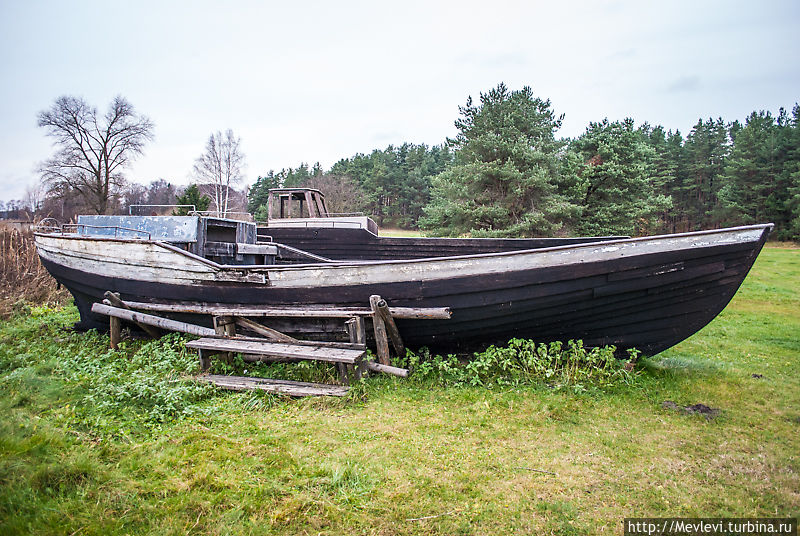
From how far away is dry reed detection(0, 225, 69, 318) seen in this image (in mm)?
8866

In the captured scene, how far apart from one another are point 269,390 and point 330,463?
1573 millimetres

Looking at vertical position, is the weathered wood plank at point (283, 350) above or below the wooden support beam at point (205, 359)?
above

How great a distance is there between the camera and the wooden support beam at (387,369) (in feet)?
14.2

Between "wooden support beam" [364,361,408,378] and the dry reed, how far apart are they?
823cm

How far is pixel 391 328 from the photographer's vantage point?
4.60 m

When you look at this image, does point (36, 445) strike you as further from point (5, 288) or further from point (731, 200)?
point (731, 200)

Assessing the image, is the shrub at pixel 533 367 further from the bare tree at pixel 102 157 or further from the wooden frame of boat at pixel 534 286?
the bare tree at pixel 102 157

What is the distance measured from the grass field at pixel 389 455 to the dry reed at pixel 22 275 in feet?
17.6

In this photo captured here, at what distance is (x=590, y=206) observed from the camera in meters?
18.1

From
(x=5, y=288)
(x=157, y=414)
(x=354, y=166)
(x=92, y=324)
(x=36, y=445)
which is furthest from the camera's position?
(x=354, y=166)

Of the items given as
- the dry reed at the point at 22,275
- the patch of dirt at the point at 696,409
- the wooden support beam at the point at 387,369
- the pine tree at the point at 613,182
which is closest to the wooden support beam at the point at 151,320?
the wooden support beam at the point at 387,369

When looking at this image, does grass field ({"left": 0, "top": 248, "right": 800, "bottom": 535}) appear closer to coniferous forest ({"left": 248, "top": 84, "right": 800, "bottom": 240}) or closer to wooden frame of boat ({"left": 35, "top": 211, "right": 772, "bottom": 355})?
wooden frame of boat ({"left": 35, "top": 211, "right": 772, "bottom": 355})

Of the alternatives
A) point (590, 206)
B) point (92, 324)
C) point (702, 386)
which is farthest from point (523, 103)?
point (92, 324)

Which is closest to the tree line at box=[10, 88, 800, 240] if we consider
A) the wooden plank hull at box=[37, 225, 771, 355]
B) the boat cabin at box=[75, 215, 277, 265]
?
the boat cabin at box=[75, 215, 277, 265]
